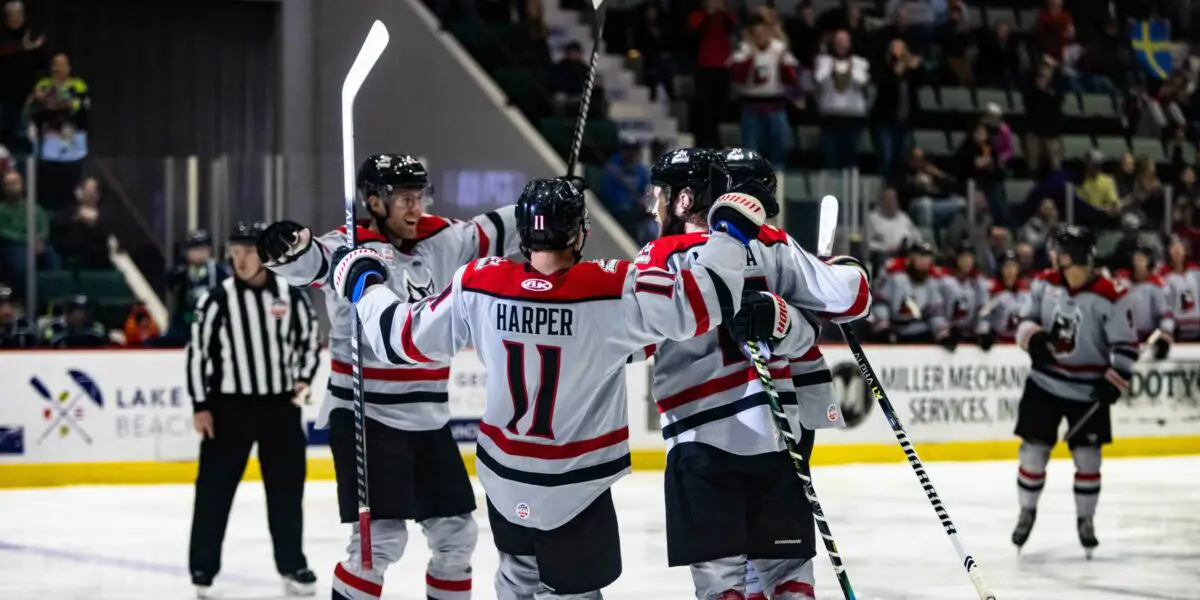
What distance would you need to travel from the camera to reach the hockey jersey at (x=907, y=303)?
34.8ft

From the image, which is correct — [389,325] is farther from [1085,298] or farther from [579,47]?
[579,47]

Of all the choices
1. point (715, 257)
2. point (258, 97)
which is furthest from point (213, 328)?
point (258, 97)

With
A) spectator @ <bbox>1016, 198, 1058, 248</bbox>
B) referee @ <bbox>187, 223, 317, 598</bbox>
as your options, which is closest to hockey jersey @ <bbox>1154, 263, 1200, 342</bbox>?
spectator @ <bbox>1016, 198, 1058, 248</bbox>

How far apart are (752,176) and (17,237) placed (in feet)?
20.2

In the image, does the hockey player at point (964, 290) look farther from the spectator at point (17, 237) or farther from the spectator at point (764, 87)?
the spectator at point (17, 237)

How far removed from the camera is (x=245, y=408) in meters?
6.06

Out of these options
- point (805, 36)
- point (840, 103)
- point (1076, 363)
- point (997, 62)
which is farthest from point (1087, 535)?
point (997, 62)

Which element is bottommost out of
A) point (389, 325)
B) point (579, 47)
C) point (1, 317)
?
point (1, 317)

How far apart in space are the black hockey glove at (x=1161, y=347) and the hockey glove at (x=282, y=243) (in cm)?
666

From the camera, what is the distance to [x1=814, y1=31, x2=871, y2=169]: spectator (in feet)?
42.0

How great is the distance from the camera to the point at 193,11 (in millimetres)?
12875

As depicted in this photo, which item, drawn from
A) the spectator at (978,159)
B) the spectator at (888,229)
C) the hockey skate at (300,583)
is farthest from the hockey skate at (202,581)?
the spectator at (978,159)

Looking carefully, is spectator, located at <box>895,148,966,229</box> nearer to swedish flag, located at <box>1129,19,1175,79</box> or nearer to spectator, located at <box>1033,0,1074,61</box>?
spectator, located at <box>1033,0,1074,61</box>

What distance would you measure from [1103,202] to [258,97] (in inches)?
259
